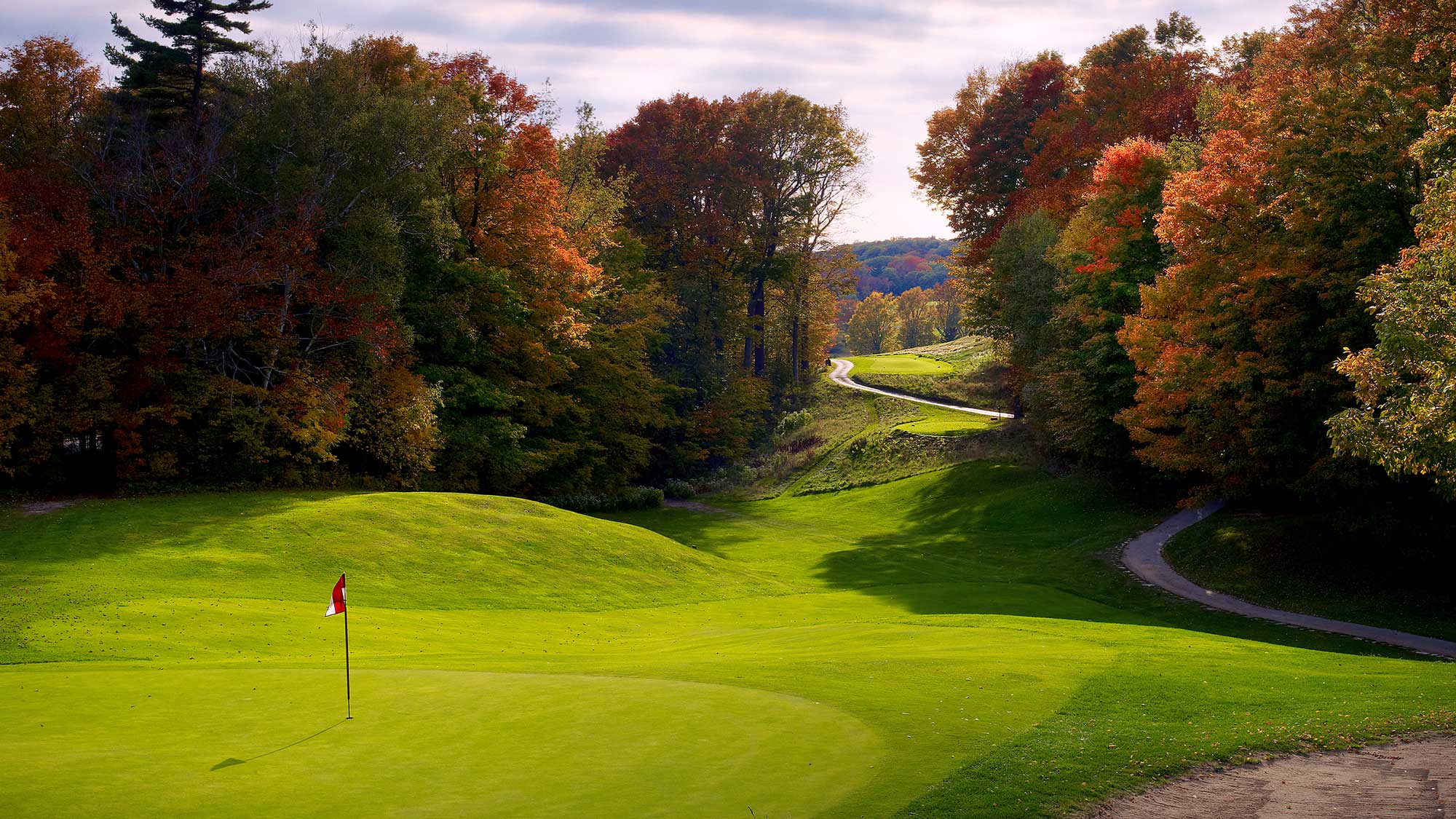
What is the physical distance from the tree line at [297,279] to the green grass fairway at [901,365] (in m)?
30.9

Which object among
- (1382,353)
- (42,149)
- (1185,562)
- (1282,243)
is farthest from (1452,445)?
(42,149)

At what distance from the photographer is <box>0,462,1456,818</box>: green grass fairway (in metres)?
9.06

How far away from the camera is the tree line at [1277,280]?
1770 centimetres

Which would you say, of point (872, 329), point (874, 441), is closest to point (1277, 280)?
point (874, 441)

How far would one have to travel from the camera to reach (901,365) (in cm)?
8588

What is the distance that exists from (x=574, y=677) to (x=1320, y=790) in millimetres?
9703

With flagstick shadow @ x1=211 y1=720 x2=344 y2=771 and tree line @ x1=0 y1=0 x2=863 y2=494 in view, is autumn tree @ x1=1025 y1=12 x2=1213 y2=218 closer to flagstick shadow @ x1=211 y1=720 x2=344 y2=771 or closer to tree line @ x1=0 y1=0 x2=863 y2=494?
tree line @ x1=0 y1=0 x2=863 y2=494

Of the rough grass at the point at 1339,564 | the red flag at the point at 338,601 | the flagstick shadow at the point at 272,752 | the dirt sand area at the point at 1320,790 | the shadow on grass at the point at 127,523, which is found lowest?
the rough grass at the point at 1339,564

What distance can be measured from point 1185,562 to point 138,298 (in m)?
36.4

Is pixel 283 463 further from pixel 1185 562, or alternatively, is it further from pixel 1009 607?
pixel 1185 562

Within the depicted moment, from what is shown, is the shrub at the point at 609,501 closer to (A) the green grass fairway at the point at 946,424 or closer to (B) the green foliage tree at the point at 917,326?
(A) the green grass fairway at the point at 946,424

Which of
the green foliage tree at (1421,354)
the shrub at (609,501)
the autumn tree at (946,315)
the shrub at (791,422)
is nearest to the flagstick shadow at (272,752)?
the green foliage tree at (1421,354)

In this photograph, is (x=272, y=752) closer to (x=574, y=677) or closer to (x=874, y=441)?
(x=574, y=677)

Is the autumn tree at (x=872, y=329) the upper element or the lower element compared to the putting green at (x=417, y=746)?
upper
